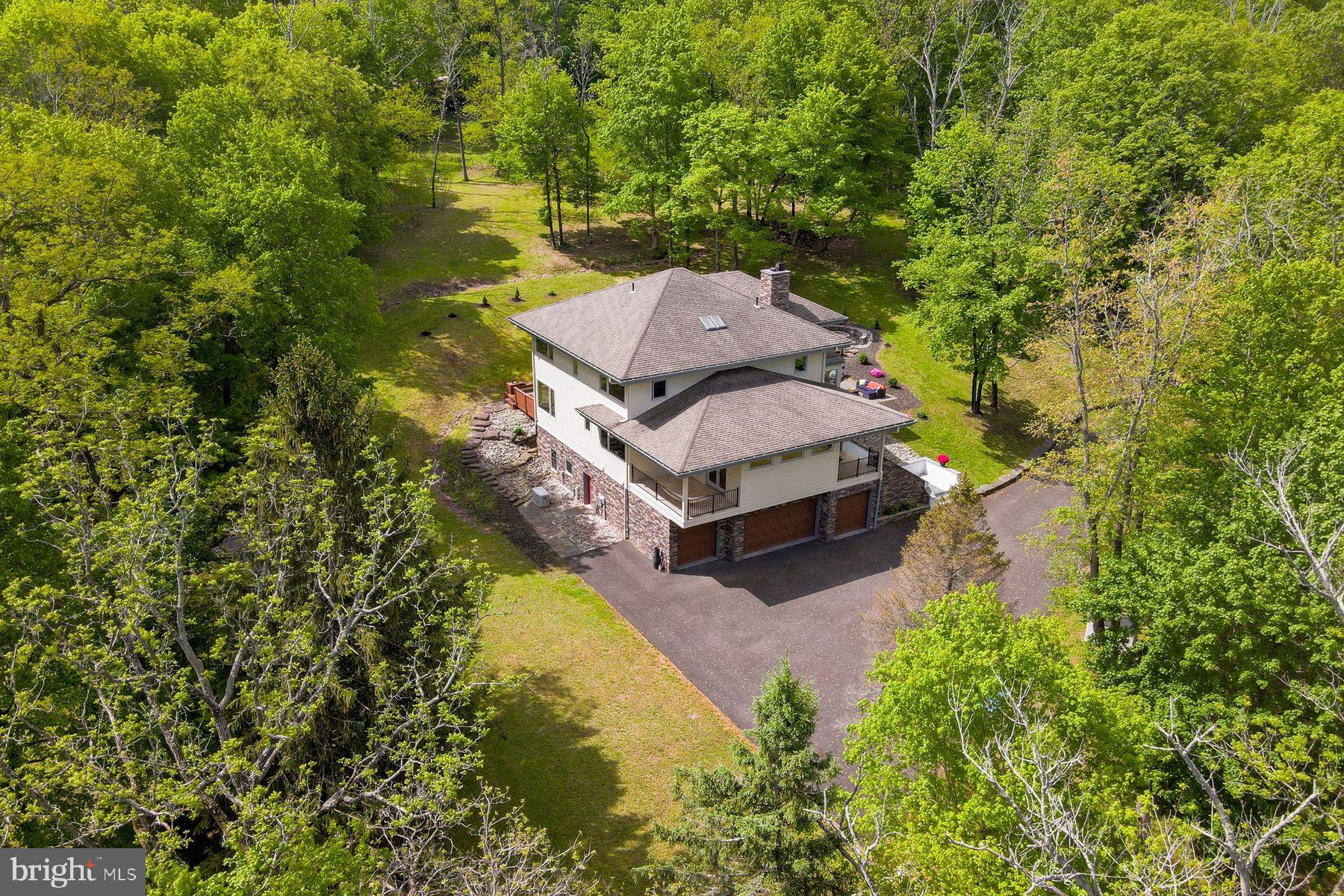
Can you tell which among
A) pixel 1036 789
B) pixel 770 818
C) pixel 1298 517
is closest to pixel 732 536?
pixel 770 818

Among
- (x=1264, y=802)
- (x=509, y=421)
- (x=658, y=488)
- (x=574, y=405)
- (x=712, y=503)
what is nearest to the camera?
(x=1264, y=802)

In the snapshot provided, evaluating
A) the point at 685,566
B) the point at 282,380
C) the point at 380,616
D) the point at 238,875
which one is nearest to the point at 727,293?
the point at 685,566

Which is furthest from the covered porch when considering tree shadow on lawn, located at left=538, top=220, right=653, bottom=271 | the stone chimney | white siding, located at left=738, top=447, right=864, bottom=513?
tree shadow on lawn, located at left=538, top=220, right=653, bottom=271

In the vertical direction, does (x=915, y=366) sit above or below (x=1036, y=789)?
below

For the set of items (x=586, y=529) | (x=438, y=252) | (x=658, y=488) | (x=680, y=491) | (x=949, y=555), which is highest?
(x=438, y=252)

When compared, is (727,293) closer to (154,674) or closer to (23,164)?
(23,164)

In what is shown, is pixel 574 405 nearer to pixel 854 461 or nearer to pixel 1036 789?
pixel 854 461

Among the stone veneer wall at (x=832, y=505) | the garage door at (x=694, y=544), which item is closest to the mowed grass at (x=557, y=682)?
the garage door at (x=694, y=544)
